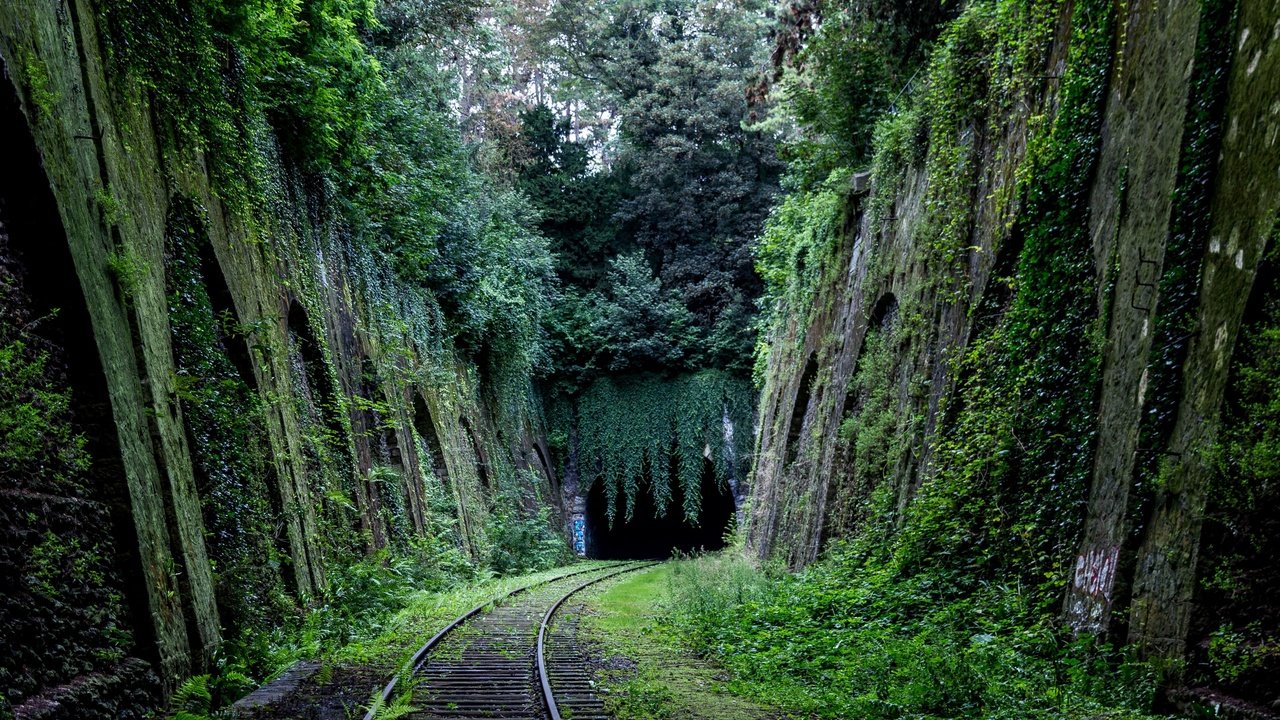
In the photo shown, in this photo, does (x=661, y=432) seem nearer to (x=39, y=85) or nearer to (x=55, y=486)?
(x=55, y=486)

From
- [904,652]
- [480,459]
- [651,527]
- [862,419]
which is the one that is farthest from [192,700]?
[651,527]

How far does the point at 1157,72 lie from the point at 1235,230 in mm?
1972

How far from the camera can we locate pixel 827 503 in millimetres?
14203

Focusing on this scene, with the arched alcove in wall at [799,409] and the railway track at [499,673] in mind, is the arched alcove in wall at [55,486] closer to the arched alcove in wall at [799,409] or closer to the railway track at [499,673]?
the railway track at [499,673]

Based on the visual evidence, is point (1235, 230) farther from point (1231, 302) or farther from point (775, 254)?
point (775, 254)

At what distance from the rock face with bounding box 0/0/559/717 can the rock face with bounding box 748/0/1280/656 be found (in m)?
7.22

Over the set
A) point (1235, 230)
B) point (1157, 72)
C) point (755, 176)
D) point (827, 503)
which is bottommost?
point (827, 503)

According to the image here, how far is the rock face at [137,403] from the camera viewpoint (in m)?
5.83

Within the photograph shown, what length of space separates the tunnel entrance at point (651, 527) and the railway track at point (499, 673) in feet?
70.1

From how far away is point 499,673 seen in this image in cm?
868

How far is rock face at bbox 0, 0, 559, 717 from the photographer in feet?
19.1

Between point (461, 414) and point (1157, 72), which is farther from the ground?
point (1157, 72)

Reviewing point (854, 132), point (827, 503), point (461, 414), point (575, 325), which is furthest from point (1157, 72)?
point (575, 325)

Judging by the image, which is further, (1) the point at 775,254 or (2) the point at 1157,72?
(1) the point at 775,254
